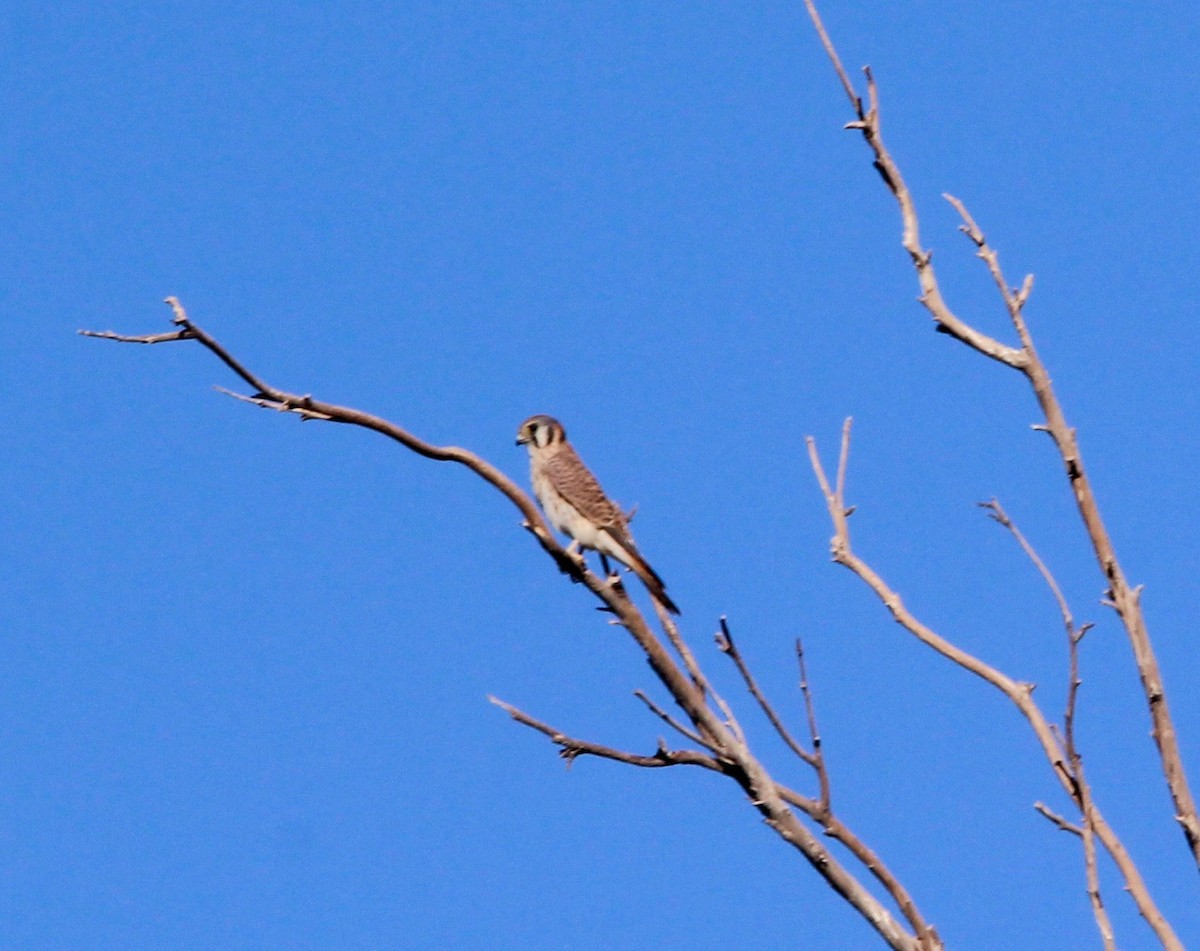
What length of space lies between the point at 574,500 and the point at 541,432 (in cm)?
48

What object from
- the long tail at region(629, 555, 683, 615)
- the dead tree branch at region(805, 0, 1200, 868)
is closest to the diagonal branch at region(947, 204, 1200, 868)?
the dead tree branch at region(805, 0, 1200, 868)

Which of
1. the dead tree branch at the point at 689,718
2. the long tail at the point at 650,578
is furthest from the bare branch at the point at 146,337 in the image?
the long tail at the point at 650,578

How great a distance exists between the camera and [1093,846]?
284 centimetres

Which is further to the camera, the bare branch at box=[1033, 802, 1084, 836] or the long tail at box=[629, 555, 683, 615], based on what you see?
the long tail at box=[629, 555, 683, 615]

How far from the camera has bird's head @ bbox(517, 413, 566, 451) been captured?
7.71 metres

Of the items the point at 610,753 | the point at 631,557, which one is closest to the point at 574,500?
the point at 631,557

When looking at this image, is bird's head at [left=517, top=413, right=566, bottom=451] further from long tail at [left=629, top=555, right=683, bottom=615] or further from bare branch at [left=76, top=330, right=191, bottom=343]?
bare branch at [left=76, top=330, right=191, bottom=343]

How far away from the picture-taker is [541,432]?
773cm

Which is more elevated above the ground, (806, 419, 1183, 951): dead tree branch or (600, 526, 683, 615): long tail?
(600, 526, 683, 615): long tail

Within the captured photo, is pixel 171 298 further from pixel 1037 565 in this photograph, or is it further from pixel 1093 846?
pixel 1093 846

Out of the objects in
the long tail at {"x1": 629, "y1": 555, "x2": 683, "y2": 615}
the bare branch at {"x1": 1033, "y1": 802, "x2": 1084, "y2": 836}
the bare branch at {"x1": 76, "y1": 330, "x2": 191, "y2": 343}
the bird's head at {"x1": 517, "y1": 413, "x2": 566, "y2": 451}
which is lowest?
the bare branch at {"x1": 1033, "y1": 802, "x2": 1084, "y2": 836}

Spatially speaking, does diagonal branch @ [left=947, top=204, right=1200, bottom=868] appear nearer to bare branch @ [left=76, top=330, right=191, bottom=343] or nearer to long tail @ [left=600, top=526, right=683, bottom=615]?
bare branch @ [left=76, top=330, right=191, bottom=343]

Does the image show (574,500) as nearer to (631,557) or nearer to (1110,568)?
(631,557)

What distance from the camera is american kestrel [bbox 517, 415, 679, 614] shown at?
284 inches
